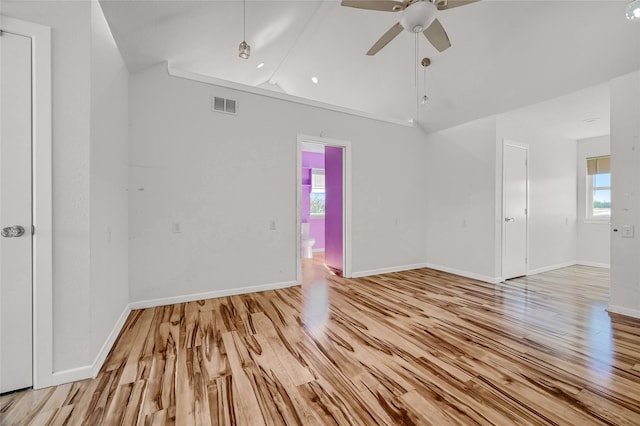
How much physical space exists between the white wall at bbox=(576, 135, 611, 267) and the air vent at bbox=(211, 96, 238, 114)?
264 inches

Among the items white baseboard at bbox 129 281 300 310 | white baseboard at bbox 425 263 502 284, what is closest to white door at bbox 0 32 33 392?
white baseboard at bbox 129 281 300 310

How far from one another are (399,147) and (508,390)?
3.97 m

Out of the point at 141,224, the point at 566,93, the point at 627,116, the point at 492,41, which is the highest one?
the point at 492,41

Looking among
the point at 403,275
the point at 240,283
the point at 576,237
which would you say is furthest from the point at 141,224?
the point at 576,237

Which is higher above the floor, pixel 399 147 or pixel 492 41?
pixel 492 41

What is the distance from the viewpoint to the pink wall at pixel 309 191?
7.08m

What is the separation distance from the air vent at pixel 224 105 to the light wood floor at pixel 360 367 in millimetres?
2443

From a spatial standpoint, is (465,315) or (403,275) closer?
(465,315)

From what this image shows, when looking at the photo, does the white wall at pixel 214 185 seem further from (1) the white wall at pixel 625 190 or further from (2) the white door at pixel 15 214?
(1) the white wall at pixel 625 190

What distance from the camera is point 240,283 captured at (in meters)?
3.48

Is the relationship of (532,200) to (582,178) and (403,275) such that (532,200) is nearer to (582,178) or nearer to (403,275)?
(582,178)

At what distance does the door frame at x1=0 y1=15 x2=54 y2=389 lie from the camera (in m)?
1.60

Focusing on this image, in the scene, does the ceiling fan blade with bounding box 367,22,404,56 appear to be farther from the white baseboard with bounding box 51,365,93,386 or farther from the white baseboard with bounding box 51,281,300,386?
the white baseboard with bounding box 51,365,93,386

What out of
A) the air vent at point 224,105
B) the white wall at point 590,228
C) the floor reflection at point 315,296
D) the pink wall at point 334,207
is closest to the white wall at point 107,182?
the air vent at point 224,105
